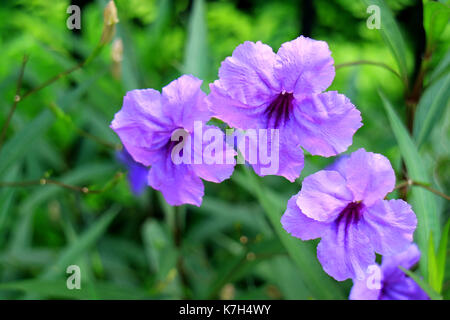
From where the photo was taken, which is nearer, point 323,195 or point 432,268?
A: point 323,195

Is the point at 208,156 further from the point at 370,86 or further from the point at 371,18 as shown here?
the point at 370,86

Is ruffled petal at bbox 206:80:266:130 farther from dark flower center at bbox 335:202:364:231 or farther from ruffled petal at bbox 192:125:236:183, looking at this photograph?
dark flower center at bbox 335:202:364:231

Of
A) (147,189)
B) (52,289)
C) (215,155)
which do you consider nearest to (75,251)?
(52,289)

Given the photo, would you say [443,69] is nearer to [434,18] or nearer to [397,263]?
[434,18]

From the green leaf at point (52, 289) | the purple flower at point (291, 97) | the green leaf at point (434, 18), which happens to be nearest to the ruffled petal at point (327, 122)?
the purple flower at point (291, 97)

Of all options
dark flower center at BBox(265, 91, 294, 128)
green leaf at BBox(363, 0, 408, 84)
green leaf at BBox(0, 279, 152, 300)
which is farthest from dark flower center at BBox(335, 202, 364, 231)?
green leaf at BBox(0, 279, 152, 300)
